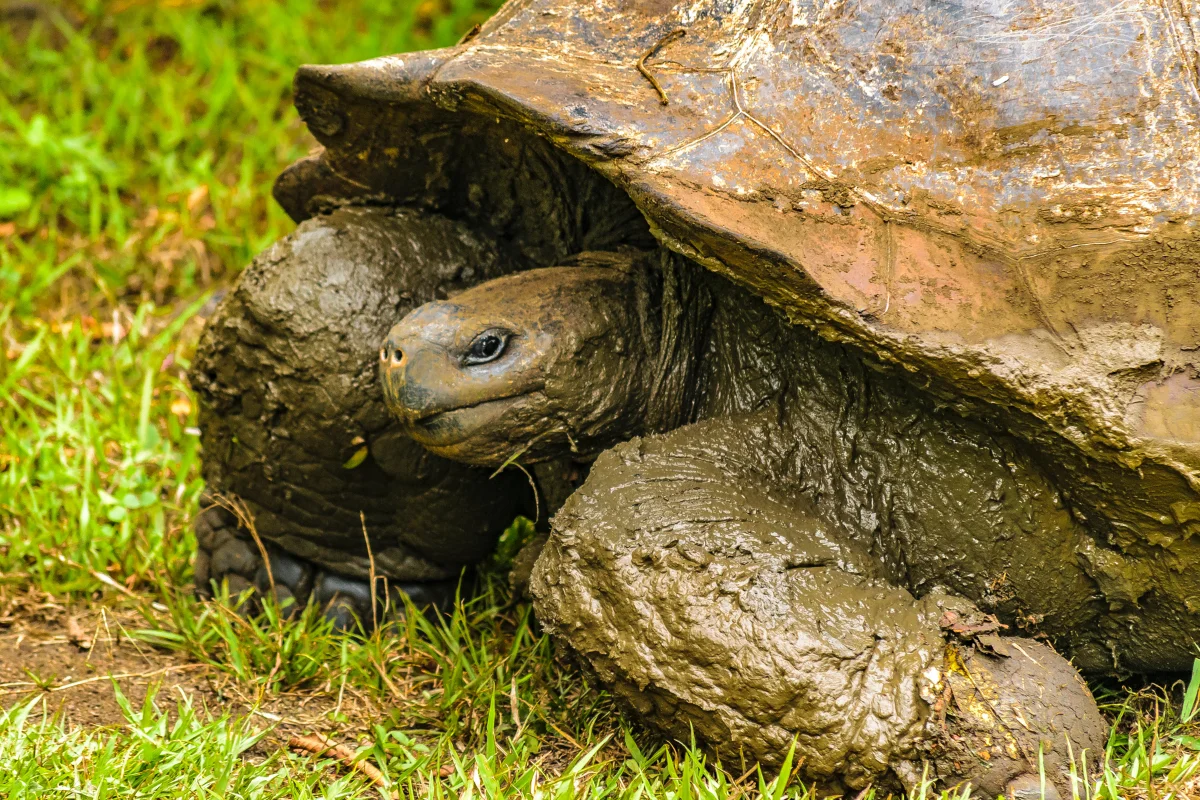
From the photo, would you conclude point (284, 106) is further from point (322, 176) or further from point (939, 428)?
point (939, 428)

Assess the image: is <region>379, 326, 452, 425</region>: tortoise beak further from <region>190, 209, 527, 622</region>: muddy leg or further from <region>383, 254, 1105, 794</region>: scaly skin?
<region>190, 209, 527, 622</region>: muddy leg

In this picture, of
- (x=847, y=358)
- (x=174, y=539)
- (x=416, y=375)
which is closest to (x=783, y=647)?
(x=847, y=358)

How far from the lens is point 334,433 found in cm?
287

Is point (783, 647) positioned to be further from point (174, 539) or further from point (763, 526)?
point (174, 539)

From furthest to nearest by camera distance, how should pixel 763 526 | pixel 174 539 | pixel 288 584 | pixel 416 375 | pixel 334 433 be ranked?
pixel 174 539 → pixel 288 584 → pixel 334 433 → pixel 416 375 → pixel 763 526

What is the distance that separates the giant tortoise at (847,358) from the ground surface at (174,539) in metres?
0.23

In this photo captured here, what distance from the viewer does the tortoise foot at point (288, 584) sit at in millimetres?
3176

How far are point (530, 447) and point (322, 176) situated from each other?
1.00m

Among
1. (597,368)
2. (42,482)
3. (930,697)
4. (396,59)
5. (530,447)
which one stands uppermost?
(396,59)

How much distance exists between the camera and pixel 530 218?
296cm

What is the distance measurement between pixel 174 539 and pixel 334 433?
0.95 meters

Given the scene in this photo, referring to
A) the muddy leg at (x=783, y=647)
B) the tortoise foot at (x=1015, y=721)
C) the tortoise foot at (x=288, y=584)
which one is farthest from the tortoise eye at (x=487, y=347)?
the tortoise foot at (x=1015, y=721)

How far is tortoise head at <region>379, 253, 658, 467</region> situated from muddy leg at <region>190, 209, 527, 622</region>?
343 mm

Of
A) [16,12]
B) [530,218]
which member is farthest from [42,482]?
[16,12]
